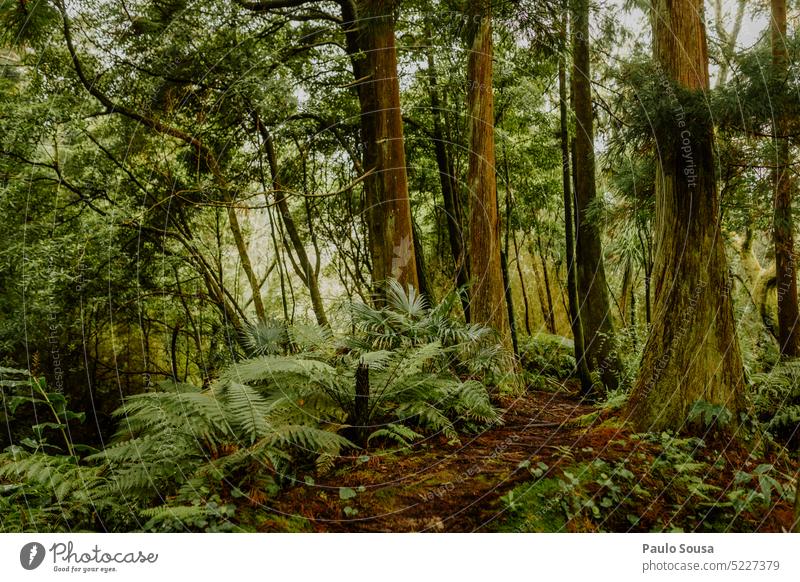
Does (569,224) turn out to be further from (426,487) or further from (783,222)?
(426,487)

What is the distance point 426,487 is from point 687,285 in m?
2.41

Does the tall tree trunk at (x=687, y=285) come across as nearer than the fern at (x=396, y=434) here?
No

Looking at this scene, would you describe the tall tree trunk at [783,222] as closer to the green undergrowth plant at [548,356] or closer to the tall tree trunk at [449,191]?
the green undergrowth plant at [548,356]

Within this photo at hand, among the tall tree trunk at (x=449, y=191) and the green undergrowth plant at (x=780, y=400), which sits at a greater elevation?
the tall tree trunk at (x=449, y=191)

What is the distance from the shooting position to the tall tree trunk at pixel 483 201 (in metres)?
5.94

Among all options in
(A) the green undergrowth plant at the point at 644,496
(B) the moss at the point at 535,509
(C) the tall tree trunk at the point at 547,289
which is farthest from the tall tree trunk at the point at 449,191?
(B) the moss at the point at 535,509

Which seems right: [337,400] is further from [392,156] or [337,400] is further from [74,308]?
[74,308]

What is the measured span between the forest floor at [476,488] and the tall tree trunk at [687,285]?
0.37 meters

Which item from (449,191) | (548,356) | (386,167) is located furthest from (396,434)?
(449,191)

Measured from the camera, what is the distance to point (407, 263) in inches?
218

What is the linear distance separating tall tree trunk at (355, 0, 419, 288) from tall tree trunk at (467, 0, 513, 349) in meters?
1.00

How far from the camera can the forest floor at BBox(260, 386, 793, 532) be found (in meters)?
2.41

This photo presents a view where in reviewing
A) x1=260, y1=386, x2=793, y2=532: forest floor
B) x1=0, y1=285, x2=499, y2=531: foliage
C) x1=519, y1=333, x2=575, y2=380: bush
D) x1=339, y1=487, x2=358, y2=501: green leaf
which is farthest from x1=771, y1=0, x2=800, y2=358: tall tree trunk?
x1=339, y1=487, x2=358, y2=501: green leaf
